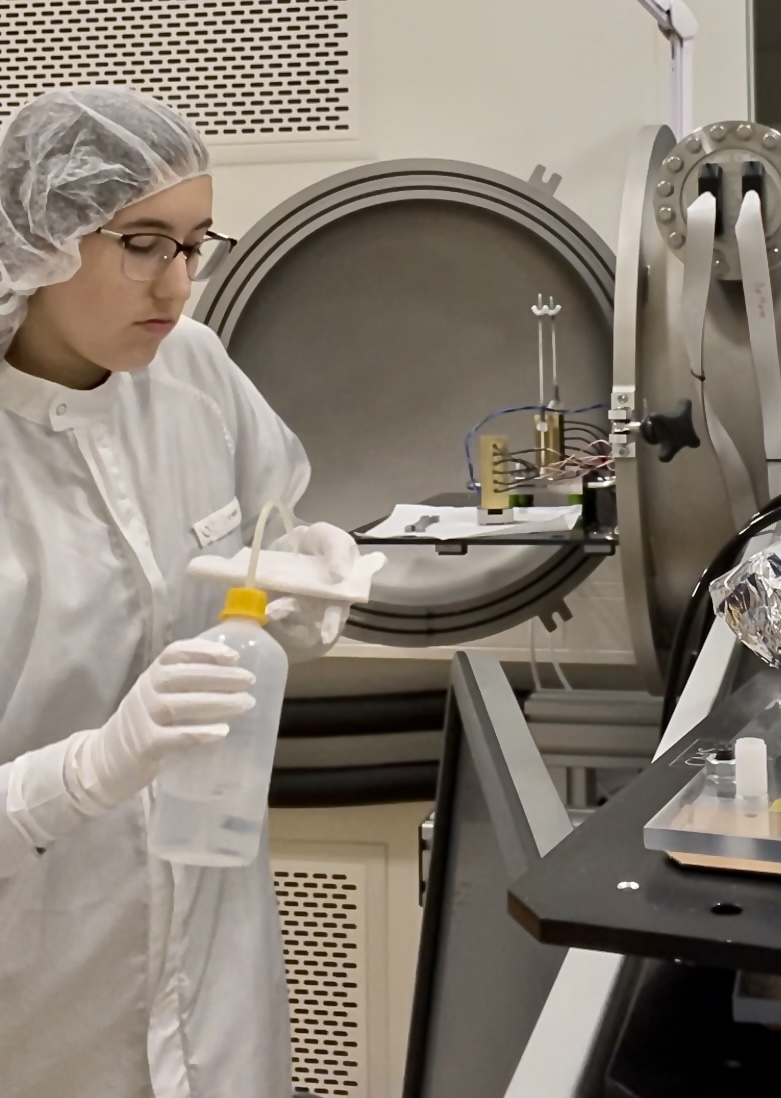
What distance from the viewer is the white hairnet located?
983 millimetres

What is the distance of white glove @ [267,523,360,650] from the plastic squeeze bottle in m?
0.08

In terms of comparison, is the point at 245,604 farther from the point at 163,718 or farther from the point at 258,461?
the point at 258,461

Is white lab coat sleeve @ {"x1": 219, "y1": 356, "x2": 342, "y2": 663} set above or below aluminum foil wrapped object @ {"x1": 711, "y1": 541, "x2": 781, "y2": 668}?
above

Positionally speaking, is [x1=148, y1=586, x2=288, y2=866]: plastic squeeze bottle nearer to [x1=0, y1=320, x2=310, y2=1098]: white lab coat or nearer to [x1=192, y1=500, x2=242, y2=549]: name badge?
[x1=0, y1=320, x2=310, y2=1098]: white lab coat

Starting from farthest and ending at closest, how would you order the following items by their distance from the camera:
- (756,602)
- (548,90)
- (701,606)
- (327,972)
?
(327,972)
(548,90)
(701,606)
(756,602)

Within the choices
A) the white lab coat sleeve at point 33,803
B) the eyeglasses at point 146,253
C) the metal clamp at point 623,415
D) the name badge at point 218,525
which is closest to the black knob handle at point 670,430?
the metal clamp at point 623,415

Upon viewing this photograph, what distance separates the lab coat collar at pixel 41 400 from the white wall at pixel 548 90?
0.81 m

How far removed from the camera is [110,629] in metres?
1.08

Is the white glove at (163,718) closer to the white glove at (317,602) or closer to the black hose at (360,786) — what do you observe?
the white glove at (317,602)

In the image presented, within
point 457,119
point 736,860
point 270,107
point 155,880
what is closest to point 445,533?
point 155,880

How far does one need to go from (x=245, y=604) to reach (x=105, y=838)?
13.6 inches

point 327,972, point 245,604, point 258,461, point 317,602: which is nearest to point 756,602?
point 245,604

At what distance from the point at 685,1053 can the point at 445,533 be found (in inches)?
37.0

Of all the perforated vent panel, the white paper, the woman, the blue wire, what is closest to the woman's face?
the woman
